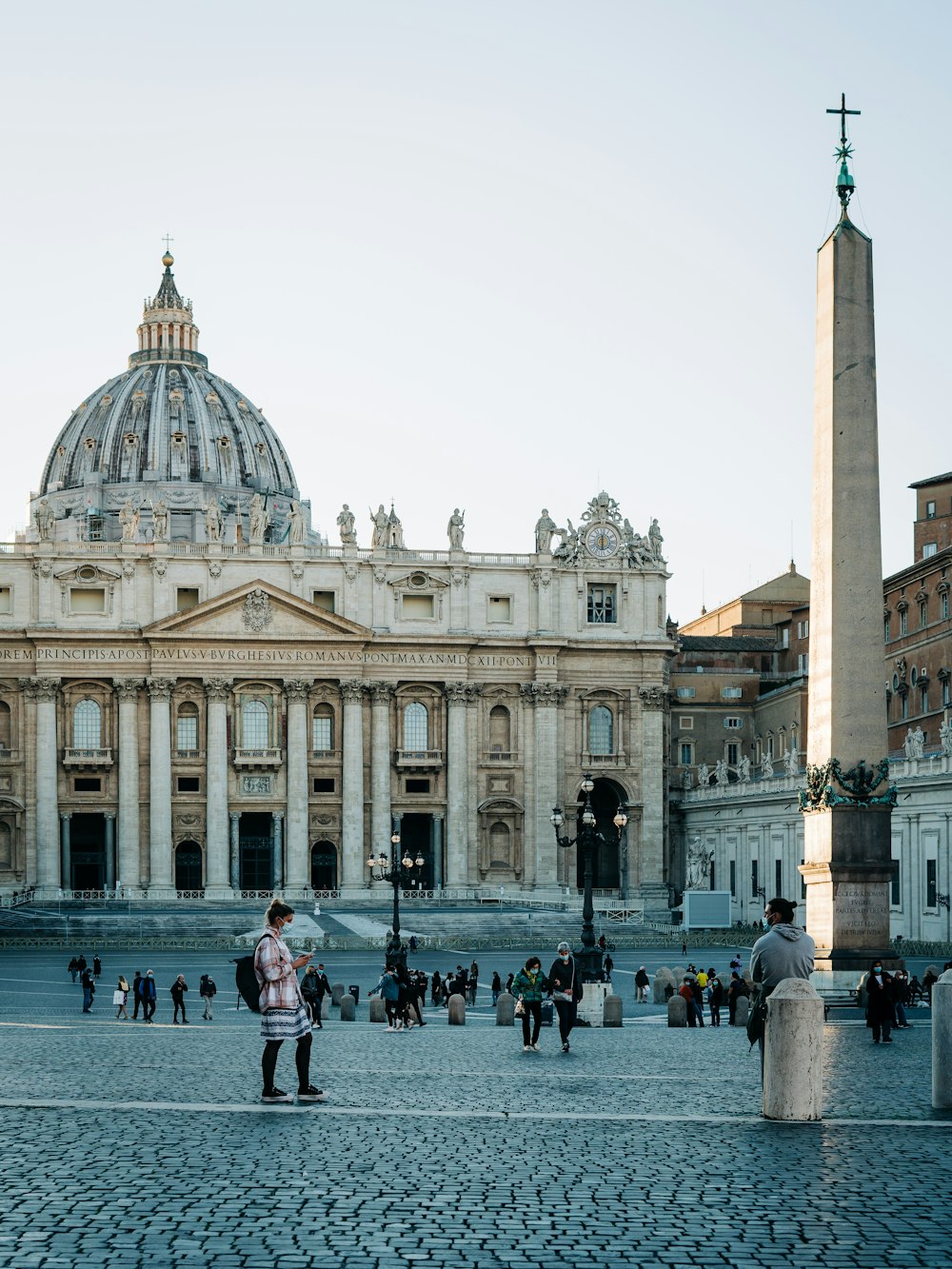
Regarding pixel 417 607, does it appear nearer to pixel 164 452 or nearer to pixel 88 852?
pixel 88 852

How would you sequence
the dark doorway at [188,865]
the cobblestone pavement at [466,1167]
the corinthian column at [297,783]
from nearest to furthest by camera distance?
the cobblestone pavement at [466,1167] < the corinthian column at [297,783] < the dark doorway at [188,865]

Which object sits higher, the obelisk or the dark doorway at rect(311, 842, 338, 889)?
the obelisk

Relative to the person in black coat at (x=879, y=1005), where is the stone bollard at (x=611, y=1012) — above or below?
below

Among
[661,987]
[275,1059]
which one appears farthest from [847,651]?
[661,987]

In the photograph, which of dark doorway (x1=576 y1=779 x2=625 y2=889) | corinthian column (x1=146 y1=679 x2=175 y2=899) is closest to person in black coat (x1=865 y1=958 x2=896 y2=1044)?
corinthian column (x1=146 y1=679 x2=175 y2=899)

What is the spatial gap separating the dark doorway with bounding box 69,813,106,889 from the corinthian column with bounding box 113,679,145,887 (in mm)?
2195

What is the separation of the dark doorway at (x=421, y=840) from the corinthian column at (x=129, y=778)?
12095 millimetres

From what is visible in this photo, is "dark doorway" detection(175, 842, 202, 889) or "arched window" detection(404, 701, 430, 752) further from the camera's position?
"arched window" detection(404, 701, 430, 752)

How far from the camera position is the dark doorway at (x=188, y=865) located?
8631cm

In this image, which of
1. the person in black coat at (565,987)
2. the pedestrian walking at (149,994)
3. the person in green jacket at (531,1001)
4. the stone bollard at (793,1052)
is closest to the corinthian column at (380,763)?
the pedestrian walking at (149,994)

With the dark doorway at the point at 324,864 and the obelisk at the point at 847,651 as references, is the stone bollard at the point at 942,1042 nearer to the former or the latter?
the obelisk at the point at 847,651

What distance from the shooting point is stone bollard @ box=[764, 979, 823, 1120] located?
12.4m

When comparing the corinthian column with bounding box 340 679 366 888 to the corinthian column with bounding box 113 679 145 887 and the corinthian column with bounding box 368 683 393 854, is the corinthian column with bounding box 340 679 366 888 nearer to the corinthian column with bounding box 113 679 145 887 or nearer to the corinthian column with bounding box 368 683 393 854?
the corinthian column with bounding box 368 683 393 854

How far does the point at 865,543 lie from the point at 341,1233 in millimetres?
15255
